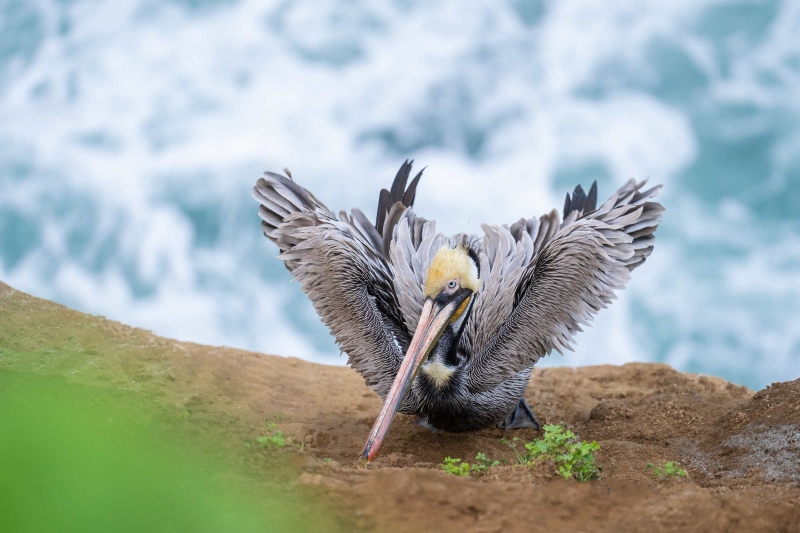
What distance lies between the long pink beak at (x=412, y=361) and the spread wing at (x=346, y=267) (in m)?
0.76

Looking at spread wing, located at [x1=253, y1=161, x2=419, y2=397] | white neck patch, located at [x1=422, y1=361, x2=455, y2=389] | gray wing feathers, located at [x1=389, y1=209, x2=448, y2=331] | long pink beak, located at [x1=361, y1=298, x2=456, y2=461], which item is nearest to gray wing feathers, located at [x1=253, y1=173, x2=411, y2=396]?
spread wing, located at [x1=253, y1=161, x2=419, y2=397]

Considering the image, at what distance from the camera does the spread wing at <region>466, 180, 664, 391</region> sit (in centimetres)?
705

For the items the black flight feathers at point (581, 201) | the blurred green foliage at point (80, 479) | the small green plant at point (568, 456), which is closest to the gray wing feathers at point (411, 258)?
the black flight feathers at point (581, 201)

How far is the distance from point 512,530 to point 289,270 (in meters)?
Result: 4.75

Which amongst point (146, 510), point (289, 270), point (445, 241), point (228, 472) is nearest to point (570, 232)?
point (445, 241)

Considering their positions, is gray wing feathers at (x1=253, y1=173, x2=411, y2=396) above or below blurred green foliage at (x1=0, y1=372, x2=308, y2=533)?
above

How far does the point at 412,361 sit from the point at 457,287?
0.83m

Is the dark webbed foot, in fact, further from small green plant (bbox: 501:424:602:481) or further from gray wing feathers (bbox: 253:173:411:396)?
small green plant (bbox: 501:424:602:481)

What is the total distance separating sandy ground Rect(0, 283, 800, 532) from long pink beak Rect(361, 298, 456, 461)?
0.33m

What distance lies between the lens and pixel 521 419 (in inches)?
321

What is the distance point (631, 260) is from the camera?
24.9 feet

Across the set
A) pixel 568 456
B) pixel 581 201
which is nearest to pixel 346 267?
pixel 581 201

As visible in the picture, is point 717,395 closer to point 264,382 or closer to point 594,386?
point 594,386

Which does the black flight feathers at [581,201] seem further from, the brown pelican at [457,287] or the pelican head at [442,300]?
the pelican head at [442,300]
